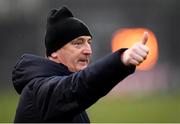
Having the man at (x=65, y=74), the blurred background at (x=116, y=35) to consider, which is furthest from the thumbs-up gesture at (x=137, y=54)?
the blurred background at (x=116, y=35)

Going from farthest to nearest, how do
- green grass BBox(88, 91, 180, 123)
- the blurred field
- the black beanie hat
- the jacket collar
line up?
the blurred field → green grass BBox(88, 91, 180, 123) → the black beanie hat → the jacket collar

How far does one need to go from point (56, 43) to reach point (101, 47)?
35.8m

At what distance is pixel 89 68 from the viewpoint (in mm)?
5535

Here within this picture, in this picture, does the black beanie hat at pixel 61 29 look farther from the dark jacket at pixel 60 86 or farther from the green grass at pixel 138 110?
the green grass at pixel 138 110

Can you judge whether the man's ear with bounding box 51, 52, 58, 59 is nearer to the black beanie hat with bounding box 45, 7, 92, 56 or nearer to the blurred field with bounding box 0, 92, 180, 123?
the black beanie hat with bounding box 45, 7, 92, 56

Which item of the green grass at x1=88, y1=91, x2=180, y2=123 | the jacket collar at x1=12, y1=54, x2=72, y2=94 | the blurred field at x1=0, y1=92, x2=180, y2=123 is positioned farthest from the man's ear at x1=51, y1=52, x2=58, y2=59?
the green grass at x1=88, y1=91, x2=180, y2=123

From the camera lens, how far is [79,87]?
5.55 metres

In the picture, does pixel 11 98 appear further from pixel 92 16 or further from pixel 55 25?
pixel 55 25

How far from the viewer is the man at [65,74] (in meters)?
5.46

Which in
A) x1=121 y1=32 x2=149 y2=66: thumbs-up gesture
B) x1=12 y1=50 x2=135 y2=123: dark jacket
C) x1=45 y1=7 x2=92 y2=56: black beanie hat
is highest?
x1=121 y1=32 x2=149 y2=66: thumbs-up gesture

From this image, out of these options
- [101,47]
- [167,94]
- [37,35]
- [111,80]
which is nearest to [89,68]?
[111,80]

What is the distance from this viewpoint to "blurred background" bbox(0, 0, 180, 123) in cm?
3058

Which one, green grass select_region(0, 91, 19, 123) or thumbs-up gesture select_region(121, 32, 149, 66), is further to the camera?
green grass select_region(0, 91, 19, 123)

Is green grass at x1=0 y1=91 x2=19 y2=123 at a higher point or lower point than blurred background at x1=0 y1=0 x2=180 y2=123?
higher
